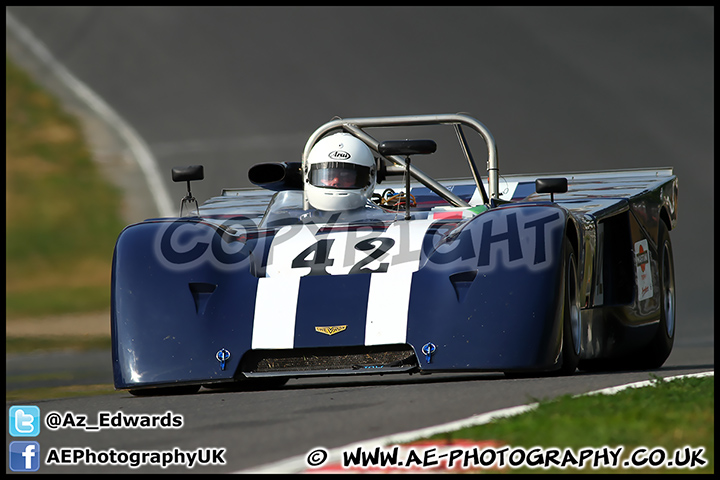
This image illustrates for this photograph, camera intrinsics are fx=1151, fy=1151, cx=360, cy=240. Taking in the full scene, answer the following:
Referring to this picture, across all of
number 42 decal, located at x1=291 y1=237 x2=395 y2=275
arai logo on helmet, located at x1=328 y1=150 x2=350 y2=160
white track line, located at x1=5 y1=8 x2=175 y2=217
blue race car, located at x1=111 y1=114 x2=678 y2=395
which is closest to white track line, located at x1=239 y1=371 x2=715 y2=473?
blue race car, located at x1=111 y1=114 x2=678 y2=395

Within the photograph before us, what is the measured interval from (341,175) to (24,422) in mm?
3526

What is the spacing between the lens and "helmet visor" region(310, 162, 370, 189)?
7.73 meters

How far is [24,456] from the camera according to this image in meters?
4.04

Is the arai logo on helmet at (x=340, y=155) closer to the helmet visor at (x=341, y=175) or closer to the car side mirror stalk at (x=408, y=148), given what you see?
the helmet visor at (x=341, y=175)

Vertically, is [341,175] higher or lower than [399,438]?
higher

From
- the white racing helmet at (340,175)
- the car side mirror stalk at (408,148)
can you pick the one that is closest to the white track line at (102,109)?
the white racing helmet at (340,175)

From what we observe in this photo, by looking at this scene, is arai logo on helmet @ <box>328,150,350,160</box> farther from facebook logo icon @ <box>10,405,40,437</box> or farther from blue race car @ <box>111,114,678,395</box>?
facebook logo icon @ <box>10,405,40,437</box>

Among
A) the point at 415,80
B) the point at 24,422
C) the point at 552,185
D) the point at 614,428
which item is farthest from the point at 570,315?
the point at 415,80

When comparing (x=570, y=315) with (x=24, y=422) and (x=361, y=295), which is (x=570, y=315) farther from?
(x=24, y=422)

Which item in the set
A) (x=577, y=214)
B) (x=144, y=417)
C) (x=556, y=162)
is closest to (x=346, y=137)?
(x=577, y=214)

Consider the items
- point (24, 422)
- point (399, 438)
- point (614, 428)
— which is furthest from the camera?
point (24, 422)

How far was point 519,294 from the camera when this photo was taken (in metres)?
5.96

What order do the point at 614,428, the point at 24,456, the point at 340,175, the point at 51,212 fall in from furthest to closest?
the point at 51,212 < the point at 340,175 < the point at 24,456 < the point at 614,428
